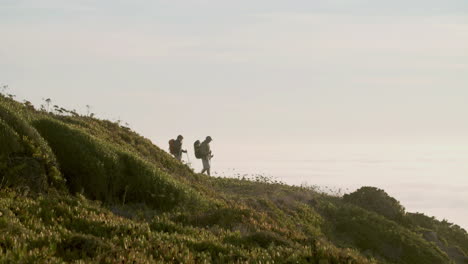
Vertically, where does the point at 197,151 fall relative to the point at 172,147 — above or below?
above

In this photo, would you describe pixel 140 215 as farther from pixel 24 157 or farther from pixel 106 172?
pixel 24 157

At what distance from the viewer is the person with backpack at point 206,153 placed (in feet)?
138

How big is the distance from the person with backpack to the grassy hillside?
532 cm

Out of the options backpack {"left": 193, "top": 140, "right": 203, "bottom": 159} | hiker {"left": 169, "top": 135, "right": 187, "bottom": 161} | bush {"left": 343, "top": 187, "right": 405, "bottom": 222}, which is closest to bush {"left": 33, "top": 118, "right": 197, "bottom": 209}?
hiker {"left": 169, "top": 135, "right": 187, "bottom": 161}

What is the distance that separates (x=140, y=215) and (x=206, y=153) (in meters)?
23.0

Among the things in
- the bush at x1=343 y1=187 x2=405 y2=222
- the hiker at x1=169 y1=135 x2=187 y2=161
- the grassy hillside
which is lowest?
the grassy hillside

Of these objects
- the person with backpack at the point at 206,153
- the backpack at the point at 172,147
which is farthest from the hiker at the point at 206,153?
the backpack at the point at 172,147

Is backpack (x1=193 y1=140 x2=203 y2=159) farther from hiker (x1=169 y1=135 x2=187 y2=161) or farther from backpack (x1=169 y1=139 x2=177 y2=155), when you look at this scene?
backpack (x1=169 y1=139 x2=177 y2=155)

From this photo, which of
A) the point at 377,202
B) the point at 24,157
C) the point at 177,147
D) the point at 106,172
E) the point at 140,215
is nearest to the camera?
the point at 24,157

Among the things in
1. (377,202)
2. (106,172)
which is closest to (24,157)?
(106,172)

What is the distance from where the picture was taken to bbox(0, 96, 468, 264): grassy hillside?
40.9ft

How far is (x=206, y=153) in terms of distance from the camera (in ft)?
139

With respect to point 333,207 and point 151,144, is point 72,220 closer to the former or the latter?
point 151,144

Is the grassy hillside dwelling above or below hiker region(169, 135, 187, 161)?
below
